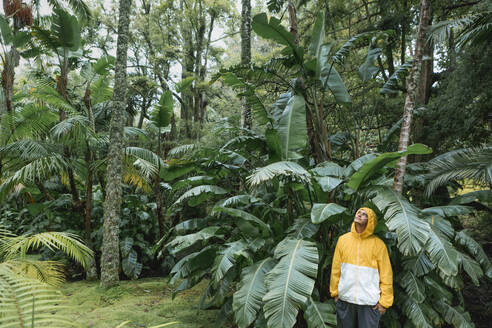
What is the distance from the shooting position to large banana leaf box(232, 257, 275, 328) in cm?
304

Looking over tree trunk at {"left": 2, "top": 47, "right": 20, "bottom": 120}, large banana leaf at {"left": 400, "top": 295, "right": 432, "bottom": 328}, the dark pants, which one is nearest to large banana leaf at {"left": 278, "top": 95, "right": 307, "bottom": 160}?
the dark pants

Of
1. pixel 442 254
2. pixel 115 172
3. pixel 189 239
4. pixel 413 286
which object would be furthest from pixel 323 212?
pixel 115 172

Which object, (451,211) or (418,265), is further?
(451,211)

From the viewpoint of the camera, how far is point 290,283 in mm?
2881

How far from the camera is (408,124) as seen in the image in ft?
13.1

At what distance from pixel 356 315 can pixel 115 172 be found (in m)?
4.60

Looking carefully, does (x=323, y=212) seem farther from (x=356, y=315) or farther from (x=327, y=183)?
(x=356, y=315)

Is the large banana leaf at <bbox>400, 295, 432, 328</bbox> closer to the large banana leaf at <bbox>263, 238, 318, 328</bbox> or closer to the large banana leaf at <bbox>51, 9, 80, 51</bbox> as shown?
the large banana leaf at <bbox>263, 238, 318, 328</bbox>

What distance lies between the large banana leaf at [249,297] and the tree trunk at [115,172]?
3188 mm

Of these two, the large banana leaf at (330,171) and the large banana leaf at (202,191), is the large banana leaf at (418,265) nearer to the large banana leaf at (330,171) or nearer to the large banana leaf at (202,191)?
the large banana leaf at (330,171)

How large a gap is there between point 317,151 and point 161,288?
13.3 feet

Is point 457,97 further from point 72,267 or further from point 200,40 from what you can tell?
point 200,40

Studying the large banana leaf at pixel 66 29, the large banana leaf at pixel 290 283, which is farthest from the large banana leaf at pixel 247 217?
the large banana leaf at pixel 66 29

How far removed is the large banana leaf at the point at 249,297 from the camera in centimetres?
304
